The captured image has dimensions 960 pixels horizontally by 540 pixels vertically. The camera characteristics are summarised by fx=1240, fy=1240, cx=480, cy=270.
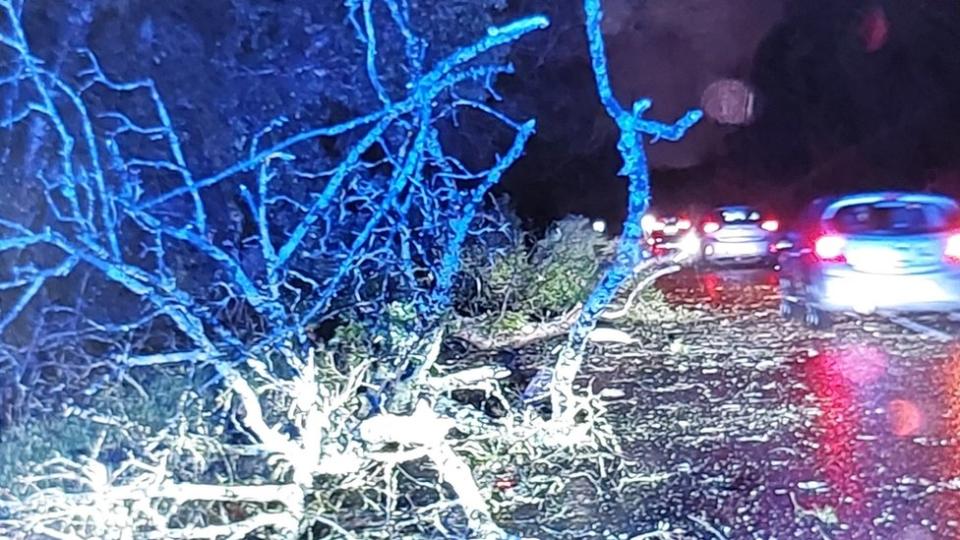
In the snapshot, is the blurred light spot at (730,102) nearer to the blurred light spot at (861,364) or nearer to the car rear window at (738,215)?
the car rear window at (738,215)

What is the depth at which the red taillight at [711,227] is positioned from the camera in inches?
842

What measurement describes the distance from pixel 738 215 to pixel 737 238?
0.39 metres

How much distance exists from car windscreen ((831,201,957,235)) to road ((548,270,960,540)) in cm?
88

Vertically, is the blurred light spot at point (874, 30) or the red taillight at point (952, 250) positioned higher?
the blurred light spot at point (874, 30)

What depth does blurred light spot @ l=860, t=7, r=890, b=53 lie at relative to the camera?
2755cm

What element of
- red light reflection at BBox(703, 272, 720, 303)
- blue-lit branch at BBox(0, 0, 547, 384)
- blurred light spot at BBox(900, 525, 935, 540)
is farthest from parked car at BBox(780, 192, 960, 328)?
blurred light spot at BBox(900, 525, 935, 540)

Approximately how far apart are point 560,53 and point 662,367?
6002 mm

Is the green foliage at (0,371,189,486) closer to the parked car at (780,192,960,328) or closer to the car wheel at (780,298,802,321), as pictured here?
the parked car at (780,192,960,328)

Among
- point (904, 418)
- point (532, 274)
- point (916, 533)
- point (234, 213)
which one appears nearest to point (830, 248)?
point (532, 274)

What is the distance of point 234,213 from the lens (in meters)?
8.16

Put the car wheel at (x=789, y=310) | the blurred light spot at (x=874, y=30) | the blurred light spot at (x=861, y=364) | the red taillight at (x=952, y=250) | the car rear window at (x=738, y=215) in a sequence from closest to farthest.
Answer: the blurred light spot at (x=861, y=364) < the red taillight at (x=952, y=250) < the car wheel at (x=789, y=310) < the car rear window at (x=738, y=215) < the blurred light spot at (x=874, y=30)

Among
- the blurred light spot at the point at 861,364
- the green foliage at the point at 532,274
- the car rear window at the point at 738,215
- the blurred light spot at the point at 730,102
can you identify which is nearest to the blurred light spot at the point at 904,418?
the blurred light spot at the point at 861,364

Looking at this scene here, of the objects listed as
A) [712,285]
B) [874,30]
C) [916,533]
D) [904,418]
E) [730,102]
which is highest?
[874,30]

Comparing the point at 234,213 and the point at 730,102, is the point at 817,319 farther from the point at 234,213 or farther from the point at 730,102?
the point at 730,102
